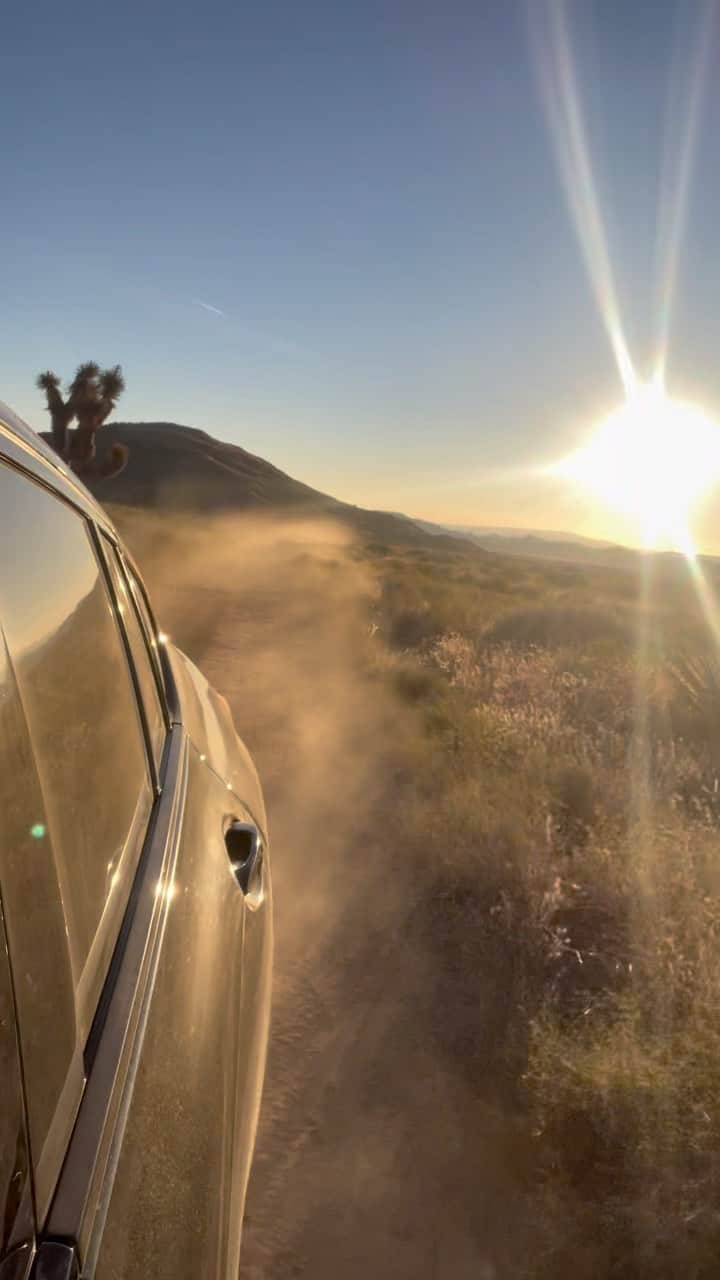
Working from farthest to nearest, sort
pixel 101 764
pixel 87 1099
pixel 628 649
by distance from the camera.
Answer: pixel 628 649 → pixel 101 764 → pixel 87 1099

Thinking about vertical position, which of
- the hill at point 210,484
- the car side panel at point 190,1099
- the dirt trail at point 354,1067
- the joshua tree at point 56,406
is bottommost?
the dirt trail at point 354,1067

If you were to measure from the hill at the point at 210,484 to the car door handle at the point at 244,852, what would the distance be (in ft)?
276

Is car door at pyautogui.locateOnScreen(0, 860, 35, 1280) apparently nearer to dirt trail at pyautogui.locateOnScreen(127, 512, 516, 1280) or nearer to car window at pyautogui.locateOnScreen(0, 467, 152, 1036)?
car window at pyautogui.locateOnScreen(0, 467, 152, 1036)

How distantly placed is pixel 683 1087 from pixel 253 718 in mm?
5543

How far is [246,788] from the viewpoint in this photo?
10.3 feet

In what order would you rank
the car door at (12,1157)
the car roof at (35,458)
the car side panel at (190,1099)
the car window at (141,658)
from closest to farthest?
the car door at (12,1157) → the car side panel at (190,1099) → the car roof at (35,458) → the car window at (141,658)

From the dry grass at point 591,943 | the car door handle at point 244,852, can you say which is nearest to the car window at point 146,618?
the car door handle at point 244,852

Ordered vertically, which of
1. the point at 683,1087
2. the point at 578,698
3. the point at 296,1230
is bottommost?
the point at 296,1230

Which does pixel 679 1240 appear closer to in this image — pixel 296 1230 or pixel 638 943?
pixel 296 1230

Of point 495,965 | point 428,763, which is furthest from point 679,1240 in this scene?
point 428,763

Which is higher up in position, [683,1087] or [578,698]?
[578,698]

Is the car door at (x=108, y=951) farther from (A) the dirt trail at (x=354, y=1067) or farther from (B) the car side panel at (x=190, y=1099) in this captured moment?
(A) the dirt trail at (x=354, y=1067)

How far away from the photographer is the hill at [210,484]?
96.2 metres

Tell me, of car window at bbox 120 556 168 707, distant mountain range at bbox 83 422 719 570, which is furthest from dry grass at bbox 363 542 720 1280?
distant mountain range at bbox 83 422 719 570
